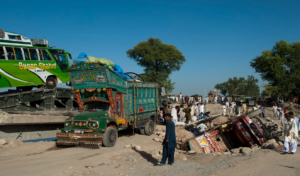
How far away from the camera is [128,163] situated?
7.16 m

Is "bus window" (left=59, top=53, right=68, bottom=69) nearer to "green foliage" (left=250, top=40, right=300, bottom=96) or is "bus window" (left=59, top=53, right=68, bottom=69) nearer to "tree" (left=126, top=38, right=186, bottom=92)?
"tree" (left=126, top=38, right=186, bottom=92)

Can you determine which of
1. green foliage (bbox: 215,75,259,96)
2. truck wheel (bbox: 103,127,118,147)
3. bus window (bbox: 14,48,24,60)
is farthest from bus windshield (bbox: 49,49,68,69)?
green foliage (bbox: 215,75,259,96)

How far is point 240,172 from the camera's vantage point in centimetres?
636

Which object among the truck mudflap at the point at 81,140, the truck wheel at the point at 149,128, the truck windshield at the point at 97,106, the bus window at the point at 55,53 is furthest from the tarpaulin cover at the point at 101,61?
the bus window at the point at 55,53

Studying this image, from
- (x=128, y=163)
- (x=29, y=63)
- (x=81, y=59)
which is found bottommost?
(x=128, y=163)

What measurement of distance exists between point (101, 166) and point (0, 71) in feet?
34.2

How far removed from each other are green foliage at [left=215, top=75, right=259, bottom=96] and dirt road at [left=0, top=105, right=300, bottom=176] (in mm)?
49213

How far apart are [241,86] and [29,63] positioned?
50553mm

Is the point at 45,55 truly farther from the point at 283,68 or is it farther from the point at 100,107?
the point at 283,68

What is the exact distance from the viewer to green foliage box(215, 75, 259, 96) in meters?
56.1

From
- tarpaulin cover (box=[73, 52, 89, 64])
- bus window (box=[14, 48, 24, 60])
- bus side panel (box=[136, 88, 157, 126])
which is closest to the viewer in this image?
tarpaulin cover (box=[73, 52, 89, 64])

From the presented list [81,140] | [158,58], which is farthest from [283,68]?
[81,140]

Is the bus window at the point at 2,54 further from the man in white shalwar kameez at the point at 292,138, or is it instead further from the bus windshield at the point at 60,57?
the man in white shalwar kameez at the point at 292,138

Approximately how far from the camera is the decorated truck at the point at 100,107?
8961mm
